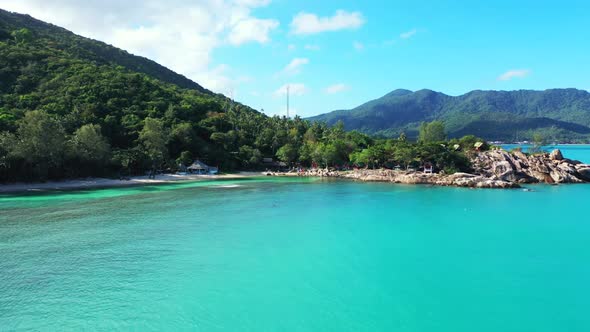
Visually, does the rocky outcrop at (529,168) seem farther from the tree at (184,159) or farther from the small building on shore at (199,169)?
the tree at (184,159)

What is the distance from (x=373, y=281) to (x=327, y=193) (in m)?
23.1

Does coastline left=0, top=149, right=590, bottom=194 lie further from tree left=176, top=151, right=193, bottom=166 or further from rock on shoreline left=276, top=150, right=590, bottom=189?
tree left=176, top=151, right=193, bottom=166

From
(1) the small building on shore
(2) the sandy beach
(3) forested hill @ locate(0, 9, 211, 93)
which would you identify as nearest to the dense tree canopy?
(3) forested hill @ locate(0, 9, 211, 93)

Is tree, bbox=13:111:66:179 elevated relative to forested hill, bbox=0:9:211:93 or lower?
lower

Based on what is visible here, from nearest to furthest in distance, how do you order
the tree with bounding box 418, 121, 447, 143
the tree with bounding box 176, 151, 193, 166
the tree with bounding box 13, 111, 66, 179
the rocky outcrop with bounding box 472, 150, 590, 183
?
the tree with bounding box 13, 111, 66, 179
the rocky outcrop with bounding box 472, 150, 590, 183
the tree with bounding box 176, 151, 193, 166
the tree with bounding box 418, 121, 447, 143

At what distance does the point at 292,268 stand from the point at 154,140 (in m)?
40.8

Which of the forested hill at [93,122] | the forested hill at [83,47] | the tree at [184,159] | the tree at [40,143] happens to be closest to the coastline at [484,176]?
the tree at [40,143]

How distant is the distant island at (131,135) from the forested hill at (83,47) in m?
1.04

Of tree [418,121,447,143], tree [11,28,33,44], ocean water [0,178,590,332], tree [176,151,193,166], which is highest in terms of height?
tree [11,28,33,44]

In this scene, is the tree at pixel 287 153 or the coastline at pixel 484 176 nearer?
the coastline at pixel 484 176

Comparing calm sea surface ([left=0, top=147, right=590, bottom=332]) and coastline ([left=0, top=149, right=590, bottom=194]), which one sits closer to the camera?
calm sea surface ([left=0, top=147, right=590, bottom=332])

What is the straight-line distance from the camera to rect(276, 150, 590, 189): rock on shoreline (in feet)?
137

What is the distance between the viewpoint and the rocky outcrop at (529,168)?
145 ft

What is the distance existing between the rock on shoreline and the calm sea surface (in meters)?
14.5
